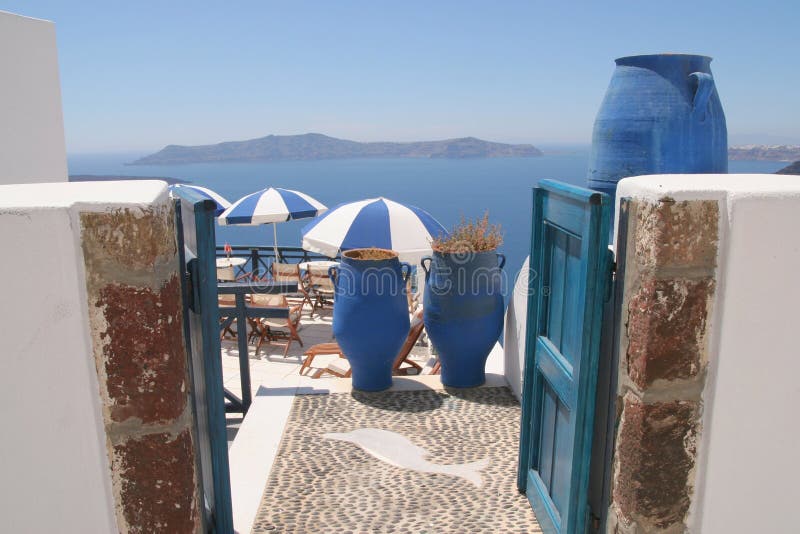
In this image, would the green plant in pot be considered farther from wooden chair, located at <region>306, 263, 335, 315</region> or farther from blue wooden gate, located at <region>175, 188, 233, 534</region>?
wooden chair, located at <region>306, 263, 335, 315</region>

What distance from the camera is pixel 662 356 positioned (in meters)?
1.72

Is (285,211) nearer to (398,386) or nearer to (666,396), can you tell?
(398,386)

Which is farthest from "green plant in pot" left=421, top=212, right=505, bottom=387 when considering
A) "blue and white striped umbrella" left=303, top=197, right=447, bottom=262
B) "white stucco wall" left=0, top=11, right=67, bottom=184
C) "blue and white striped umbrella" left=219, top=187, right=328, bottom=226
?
"blue and white striped umbrella" left=219, top=187, right=328, bottom=226

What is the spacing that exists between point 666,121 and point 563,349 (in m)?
2.34

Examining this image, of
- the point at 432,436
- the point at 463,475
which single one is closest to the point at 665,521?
the point at 463,475

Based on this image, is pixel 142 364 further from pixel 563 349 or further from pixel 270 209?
pixel 270 209

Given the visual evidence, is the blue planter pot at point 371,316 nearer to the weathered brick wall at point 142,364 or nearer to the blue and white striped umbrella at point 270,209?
the weathered brick wall at point 142,364

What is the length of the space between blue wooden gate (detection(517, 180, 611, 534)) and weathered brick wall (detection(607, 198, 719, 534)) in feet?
0.47

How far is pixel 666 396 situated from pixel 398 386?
2999 mm

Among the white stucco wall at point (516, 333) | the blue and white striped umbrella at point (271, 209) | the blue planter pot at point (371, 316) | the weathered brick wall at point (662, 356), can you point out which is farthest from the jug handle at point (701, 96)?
the blue and white striped umbrella at point (271, 209)

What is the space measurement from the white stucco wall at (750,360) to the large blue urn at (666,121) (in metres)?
2.20

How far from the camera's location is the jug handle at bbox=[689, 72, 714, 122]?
3953 millimetres

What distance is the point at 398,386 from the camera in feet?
15.1

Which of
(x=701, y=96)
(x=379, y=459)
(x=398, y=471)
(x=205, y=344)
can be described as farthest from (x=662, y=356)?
(x=701, y=96)
